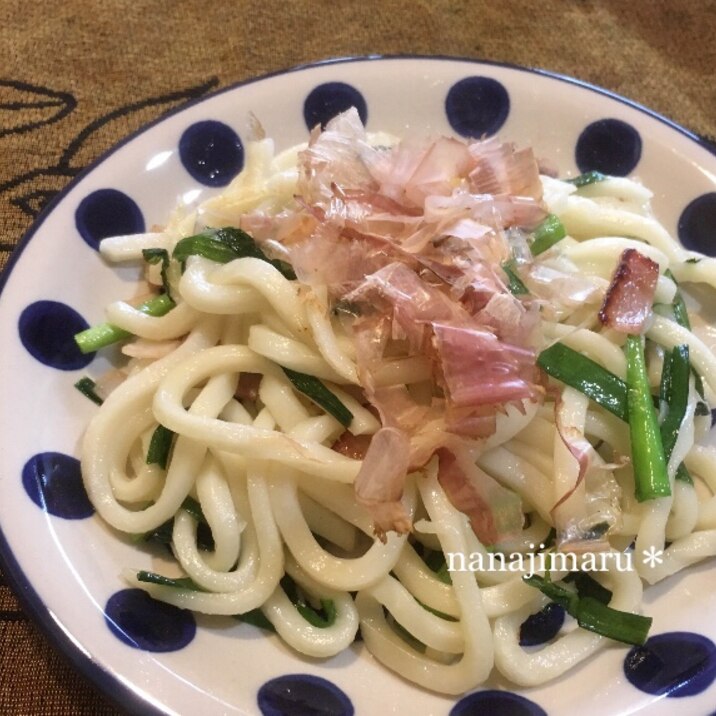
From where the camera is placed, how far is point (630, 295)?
208cm

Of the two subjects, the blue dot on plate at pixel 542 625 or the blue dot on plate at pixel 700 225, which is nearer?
the blue dot on plate at pixel 542 625

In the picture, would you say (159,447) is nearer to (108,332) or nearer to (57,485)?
(57,485)

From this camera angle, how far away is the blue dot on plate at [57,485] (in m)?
1.89

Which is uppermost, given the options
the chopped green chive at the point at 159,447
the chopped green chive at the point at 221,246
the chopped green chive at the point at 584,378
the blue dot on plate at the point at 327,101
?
the blue dot on plate at the point at 327,101

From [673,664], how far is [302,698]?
0.83 m

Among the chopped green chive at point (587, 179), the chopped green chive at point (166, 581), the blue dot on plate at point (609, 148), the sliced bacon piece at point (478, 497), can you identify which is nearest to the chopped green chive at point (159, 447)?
the chopped green chive at point (166, 581)

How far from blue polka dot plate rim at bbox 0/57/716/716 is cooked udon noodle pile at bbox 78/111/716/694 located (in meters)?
0.06

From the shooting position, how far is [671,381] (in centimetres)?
205

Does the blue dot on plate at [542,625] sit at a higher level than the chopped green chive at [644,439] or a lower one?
lower

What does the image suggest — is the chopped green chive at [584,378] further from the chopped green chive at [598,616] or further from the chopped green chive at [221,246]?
the chopped green chive at [221,246]

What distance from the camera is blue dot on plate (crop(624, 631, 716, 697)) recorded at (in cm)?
165


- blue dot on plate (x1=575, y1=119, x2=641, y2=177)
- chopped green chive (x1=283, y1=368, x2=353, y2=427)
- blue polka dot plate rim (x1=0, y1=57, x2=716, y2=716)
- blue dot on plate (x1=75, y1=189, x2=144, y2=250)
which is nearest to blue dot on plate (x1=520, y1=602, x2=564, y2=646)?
blue polka dot plate rim (x1=0, y1=57, x2=716, y2=716)

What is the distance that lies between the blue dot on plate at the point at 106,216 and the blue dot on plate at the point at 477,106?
1.20 meters

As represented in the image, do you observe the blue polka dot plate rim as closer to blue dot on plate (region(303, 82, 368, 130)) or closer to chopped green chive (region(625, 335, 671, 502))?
blue dot on plate (region(303, 82, 368, 130))
